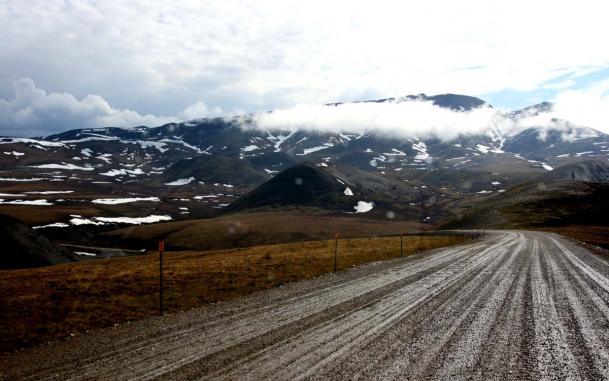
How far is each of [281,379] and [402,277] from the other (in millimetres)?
15966

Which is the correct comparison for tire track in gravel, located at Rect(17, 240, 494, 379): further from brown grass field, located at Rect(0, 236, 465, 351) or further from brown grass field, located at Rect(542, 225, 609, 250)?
brown grass field, located at Rect(542, 225, 609, 250)

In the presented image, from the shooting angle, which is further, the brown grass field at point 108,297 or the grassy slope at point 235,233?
the grassy slope at point 235,233

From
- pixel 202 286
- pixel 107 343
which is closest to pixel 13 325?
pixel 107 343

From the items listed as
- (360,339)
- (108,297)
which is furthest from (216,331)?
(108,297)

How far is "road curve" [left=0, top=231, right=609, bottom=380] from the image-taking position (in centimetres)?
991

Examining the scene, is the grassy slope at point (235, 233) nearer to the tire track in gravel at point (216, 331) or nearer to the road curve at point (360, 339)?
the tire track in gravel at point (216, 331)

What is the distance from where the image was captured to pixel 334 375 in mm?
9492

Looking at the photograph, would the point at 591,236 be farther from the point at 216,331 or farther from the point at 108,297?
the point at 216,331

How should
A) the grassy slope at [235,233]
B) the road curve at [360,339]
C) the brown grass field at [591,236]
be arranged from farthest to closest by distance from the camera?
the grassy slope at [235,233]
the brown grass field at [591,236]
the road curve at [360,339]

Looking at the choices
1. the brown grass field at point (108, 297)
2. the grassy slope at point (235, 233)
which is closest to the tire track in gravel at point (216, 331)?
the brown grass field at point (108, 297)

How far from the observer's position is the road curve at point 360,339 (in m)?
9.91

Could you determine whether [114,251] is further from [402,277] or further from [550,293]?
[550,293]

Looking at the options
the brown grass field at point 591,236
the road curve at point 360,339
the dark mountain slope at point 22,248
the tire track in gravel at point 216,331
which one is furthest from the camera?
the dark mountain slope at point 22,248

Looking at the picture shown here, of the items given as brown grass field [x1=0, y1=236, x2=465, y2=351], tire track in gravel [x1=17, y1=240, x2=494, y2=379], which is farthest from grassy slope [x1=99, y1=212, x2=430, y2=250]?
tire track in gravel [x1=17, y1=240, x2=494, y2=379]
